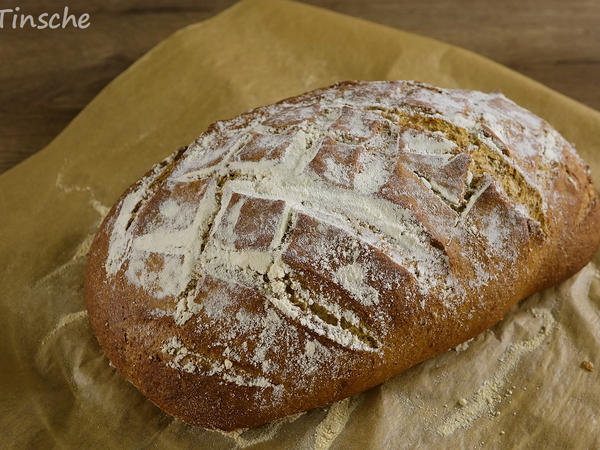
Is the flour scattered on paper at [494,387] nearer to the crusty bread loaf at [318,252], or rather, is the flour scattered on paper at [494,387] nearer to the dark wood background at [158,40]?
the crusty bread loaf at [318,252]

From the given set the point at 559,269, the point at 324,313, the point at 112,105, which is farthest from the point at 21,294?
the point at 559,269

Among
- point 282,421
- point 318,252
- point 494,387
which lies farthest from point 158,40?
point 494,387

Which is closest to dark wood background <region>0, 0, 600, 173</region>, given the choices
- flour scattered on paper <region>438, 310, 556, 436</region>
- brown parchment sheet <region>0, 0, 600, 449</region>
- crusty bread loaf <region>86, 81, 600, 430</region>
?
brown parchment sheet <region>0, 0, 600, 449</region>

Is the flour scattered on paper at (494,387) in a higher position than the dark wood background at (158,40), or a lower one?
lower

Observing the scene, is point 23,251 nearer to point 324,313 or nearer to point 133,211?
point 133,211

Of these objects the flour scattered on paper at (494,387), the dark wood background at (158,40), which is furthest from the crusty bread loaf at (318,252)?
the dark wood background at (158,40)

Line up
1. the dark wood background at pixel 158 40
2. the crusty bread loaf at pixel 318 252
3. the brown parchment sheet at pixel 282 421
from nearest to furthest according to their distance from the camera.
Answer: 1. the crusty bread loaf at pixel 318 252
2. the brown parchment sheet at pixel 282 421
3. the dark wood background at pixel 158 40
